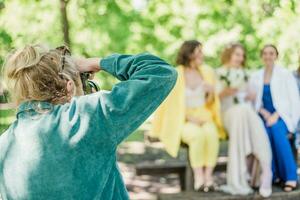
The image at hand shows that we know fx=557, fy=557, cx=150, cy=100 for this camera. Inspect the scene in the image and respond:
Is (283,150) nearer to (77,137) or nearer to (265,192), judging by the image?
(265,192)

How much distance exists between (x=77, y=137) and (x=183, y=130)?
12.9 feet

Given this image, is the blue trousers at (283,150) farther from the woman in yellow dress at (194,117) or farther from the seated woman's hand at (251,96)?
the woman in yellow dress at (194,117)

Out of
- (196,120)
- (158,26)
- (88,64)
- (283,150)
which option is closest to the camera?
(88,64)

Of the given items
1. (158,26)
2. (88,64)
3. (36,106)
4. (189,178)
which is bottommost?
(189,178)

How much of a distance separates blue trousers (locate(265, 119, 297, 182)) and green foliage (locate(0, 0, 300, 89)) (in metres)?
1.15

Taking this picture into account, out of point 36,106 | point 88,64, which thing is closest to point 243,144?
point 88,64

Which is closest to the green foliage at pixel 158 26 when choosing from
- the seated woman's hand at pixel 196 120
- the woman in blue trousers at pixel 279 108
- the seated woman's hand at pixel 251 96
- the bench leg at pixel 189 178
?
the woman in blue trousers at pixel 279 108

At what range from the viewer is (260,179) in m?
5.50

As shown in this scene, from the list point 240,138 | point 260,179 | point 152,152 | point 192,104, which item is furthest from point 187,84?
point 152,152

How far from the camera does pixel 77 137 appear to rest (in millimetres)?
1468

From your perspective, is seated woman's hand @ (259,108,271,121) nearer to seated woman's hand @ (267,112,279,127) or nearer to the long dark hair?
seated woman's hand @ (267,112,279,127)

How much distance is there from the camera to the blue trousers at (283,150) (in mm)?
5547

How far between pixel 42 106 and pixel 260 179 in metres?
4.27

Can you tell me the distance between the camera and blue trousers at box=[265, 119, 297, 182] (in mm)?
5547
